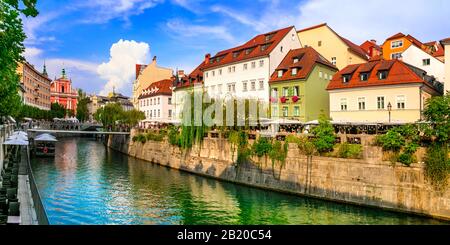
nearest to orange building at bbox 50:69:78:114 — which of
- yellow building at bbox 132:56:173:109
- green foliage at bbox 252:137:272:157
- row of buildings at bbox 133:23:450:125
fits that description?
yellow building at bbox 132:56:173:109

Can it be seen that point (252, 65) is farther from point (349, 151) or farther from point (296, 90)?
point (349, 151)

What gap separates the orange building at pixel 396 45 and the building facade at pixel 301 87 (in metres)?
9.14

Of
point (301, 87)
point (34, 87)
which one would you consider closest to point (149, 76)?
point (34, 87)

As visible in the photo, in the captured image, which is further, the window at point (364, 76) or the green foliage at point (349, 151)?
the window at point (364, 76)

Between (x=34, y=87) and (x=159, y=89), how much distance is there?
1961 inches

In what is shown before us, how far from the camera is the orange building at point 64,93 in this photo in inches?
4966

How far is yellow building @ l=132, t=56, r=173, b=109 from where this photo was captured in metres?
79.6

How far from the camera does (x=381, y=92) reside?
3350cm

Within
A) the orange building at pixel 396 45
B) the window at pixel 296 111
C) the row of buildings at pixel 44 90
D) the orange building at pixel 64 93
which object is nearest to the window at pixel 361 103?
the window at pixel 296 111

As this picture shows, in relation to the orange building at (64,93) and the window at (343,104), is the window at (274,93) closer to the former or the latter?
the window at (343,104)

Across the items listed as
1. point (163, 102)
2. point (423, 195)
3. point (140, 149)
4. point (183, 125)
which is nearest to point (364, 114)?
point (423, 195)

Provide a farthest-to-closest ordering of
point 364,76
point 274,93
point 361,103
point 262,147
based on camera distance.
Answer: point 274,93 → point 364,76 → point 361,103 → point 262,147

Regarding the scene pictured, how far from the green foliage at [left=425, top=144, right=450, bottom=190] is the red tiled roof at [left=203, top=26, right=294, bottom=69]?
25708 millimetres

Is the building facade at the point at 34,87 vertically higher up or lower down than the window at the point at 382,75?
higher up
